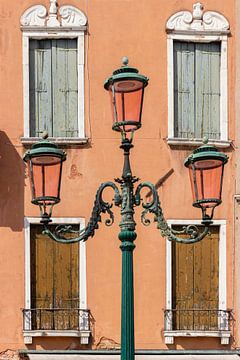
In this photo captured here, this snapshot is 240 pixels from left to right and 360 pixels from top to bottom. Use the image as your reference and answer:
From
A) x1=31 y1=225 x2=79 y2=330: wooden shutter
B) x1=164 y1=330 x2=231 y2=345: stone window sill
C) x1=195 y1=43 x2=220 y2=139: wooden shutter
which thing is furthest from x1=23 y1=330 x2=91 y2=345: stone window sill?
x1=195 y1=43 x2=220 y2=139: wooden shutter

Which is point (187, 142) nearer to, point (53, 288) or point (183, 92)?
point (183, 92)

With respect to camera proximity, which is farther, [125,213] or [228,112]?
[228,112]

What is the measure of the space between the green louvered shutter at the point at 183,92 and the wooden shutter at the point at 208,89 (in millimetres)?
97

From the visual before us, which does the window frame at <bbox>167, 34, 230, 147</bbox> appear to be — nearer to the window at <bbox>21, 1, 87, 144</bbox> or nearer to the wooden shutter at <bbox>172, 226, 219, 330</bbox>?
the window at <bbox>21, 1, 87, 144</bbox>

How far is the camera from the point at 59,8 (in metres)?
20.0

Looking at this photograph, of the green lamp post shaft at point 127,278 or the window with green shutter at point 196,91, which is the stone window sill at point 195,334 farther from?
the green lamp post shaft at point 127,278

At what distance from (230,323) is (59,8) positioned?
5717 millimetres

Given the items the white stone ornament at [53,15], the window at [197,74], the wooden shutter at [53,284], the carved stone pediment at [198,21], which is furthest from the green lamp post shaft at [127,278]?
the carved stone pediment at [198,21]

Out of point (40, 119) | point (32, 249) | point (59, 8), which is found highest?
point (59, 8)

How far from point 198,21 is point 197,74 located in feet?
2.81

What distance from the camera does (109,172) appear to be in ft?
65.4

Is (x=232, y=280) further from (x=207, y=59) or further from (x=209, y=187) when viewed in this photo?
(x=209, y=187)

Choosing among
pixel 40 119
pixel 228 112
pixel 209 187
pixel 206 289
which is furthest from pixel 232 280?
pixel 209 187

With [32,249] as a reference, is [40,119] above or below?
above
